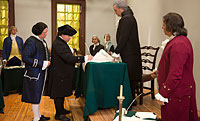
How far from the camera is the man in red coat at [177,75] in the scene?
1.63 meters

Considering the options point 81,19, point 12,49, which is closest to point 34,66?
point 12,49

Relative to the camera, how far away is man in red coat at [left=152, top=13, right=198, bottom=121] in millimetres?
1628

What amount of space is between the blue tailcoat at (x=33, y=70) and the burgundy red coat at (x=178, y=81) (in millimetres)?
1556

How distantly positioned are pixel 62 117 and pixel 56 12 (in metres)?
4.30

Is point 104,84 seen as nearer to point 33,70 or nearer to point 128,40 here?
point 128,40

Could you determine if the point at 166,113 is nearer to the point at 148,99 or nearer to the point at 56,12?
the point at 148,99

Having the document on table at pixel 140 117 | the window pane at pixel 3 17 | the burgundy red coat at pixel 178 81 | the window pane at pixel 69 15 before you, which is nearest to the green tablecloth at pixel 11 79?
the window pane at pixel 3 17

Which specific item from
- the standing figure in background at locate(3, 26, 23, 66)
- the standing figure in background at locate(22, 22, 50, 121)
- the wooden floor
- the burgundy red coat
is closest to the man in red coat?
the burgundy red coat

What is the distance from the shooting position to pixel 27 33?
645cm

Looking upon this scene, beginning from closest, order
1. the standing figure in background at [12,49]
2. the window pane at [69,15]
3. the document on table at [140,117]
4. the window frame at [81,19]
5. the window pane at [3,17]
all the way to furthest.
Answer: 1. the document on table at [140,117]
2. the standing figure in background at [12,49]
3. the window pane at [3,17]
4. the window frame at [81,19]
5. the window pane at [69,15]

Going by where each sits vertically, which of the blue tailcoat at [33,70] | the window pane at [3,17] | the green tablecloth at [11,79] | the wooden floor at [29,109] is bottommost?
the wooden floor at [29,109]

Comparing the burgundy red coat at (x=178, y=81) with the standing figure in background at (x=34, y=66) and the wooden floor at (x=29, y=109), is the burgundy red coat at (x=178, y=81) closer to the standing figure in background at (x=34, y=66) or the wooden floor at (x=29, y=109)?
the wooden floor at (x=29, y=109)

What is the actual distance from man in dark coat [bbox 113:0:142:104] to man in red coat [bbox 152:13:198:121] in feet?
3.60

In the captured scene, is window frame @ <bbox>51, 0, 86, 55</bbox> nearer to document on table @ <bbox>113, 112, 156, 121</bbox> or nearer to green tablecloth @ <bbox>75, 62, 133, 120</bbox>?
green tablecloth @ <bbox>75, 62, 133, 120</bbox>
